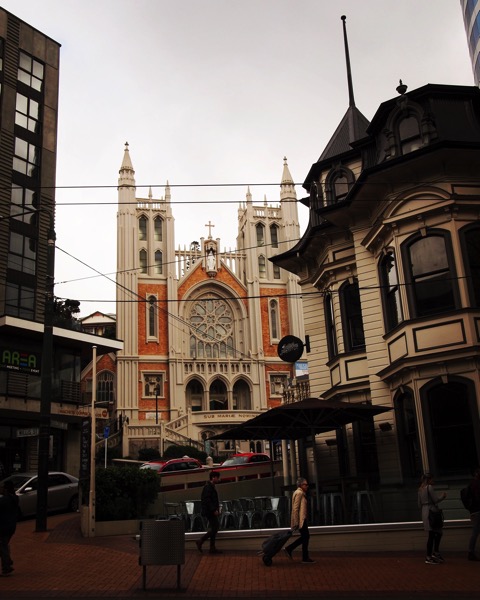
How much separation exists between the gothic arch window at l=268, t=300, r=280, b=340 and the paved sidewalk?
5465cm

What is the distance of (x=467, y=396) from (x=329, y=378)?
6.25 meters

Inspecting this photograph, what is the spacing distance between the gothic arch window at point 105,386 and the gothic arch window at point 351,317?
1920 inches

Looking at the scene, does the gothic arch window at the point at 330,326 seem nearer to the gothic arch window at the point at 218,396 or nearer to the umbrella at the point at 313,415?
the umbrella at the point at 313,415

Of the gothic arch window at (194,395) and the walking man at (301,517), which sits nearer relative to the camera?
the walking man at (301,517)

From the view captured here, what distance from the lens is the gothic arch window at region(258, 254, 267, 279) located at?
235 ft

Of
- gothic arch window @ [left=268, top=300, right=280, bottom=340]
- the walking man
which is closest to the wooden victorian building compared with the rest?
the walking man

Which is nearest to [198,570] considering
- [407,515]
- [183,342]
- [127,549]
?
[127,549]

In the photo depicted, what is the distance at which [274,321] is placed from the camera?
226 ft

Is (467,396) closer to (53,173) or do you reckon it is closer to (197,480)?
(197,480)

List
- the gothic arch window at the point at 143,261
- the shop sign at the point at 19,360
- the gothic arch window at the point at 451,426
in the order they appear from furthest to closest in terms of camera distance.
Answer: the gothic arch window at the point at 143,261 → the shop sign at the point at 19,360 → the gothic arch window at the point at 451,426

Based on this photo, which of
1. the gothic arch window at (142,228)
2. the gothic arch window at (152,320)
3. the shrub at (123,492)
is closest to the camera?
the shrub at (123,492)

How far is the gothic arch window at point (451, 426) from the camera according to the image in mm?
15188

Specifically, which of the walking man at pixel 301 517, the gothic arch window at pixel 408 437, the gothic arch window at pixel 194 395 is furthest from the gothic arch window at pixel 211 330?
the walking man at pixel 301 517

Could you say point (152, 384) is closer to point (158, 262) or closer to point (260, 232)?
point (158, 262)
